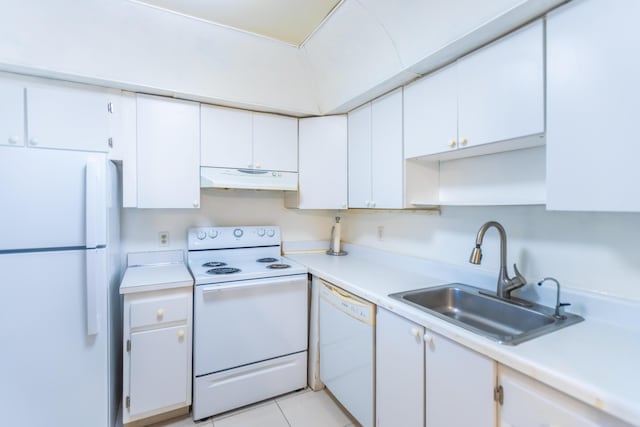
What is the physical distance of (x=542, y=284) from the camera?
1.47 metres

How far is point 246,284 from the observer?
6.77 ft

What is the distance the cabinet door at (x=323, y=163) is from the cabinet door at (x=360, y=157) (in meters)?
0.07

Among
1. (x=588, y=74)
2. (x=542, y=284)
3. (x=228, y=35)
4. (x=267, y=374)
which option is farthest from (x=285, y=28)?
(x=267, y=374)

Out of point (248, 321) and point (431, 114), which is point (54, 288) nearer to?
point (248, 321)

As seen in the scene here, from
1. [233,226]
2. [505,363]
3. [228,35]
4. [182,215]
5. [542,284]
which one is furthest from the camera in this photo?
[233,226]

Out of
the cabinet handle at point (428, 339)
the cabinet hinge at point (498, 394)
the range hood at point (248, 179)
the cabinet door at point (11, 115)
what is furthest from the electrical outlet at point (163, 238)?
the cabinet hinge at point (498, 394)

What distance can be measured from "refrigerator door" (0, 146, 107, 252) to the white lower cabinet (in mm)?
490

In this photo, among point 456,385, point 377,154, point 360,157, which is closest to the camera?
point 456,385

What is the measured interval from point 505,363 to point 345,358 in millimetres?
1080

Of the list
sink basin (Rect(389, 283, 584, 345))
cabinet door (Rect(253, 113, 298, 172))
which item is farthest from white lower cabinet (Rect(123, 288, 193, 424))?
sink basin (Rect(389, 283, 584, 345))

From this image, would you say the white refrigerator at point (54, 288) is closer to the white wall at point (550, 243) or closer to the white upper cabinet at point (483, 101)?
the white upper cabinet at point (483, 101)

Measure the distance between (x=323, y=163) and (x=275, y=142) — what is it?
0.43 metres

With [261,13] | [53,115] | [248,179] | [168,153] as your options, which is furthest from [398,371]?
[53,115]

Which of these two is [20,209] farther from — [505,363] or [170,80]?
[505,363]
